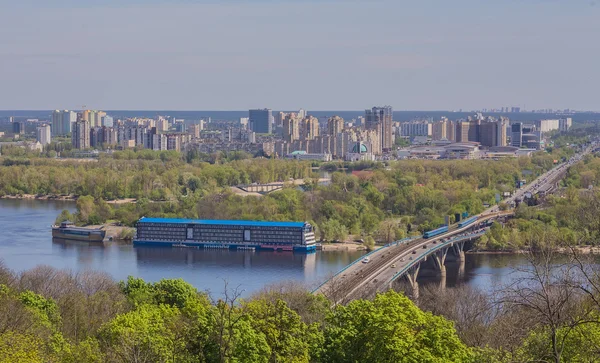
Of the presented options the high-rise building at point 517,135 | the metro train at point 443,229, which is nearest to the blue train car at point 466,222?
the metro train at point 443,229

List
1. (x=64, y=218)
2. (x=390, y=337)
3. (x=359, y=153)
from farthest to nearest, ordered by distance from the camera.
A: (x=359, y=153), (x=64, y=218), (x=390, y=337)

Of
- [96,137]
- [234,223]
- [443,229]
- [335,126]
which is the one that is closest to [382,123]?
[335,126]

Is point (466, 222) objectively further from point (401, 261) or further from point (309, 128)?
point (309, 128)

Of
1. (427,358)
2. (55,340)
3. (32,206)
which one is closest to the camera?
(427,358)

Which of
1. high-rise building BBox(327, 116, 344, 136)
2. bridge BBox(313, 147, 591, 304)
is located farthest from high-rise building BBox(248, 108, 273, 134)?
bridge BBox(313, 147, 591, 304)

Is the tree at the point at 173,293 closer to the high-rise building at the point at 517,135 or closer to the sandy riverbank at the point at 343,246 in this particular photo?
the sandy riverbank at the point at 343,246

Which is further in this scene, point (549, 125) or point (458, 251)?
point (549, 125)

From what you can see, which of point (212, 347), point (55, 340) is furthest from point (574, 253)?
point (55, 340)

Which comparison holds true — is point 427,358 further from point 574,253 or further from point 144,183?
point 144,183
